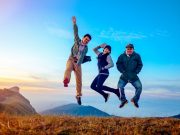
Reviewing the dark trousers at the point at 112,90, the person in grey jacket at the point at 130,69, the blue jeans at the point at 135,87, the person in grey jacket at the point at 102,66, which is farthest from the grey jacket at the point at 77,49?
the blue jeans at the point at 135,87

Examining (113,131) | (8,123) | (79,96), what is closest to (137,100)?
(79,96)

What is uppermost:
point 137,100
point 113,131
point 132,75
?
point 132,75

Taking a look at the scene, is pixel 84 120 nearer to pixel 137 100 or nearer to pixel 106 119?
pixel 106 119

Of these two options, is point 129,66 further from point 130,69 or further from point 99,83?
point 99,83

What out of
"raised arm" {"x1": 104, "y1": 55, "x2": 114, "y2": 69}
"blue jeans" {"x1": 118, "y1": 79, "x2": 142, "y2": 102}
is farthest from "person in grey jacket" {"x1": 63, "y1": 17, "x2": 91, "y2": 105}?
"blue jeans" {"x1": 118, "y1": 79, "x2": 142, "y2": 102}

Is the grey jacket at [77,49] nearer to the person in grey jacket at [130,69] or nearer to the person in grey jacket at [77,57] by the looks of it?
the person in grey jacket at [77,57]

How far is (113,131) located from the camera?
54.0 feet

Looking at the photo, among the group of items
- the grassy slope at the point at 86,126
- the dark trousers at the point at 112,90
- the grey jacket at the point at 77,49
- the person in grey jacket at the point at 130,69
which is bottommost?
the grassy slope at the point at 86,126

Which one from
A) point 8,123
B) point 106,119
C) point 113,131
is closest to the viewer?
point 113,131

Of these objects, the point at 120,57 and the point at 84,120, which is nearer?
the point at 84,120

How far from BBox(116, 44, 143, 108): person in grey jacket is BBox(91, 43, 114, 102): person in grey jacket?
699 millimetres

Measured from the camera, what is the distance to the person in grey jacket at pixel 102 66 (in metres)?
23.0

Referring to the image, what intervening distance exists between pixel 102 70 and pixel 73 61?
5.97 ft

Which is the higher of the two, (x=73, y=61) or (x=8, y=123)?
(x=73, y=61)
